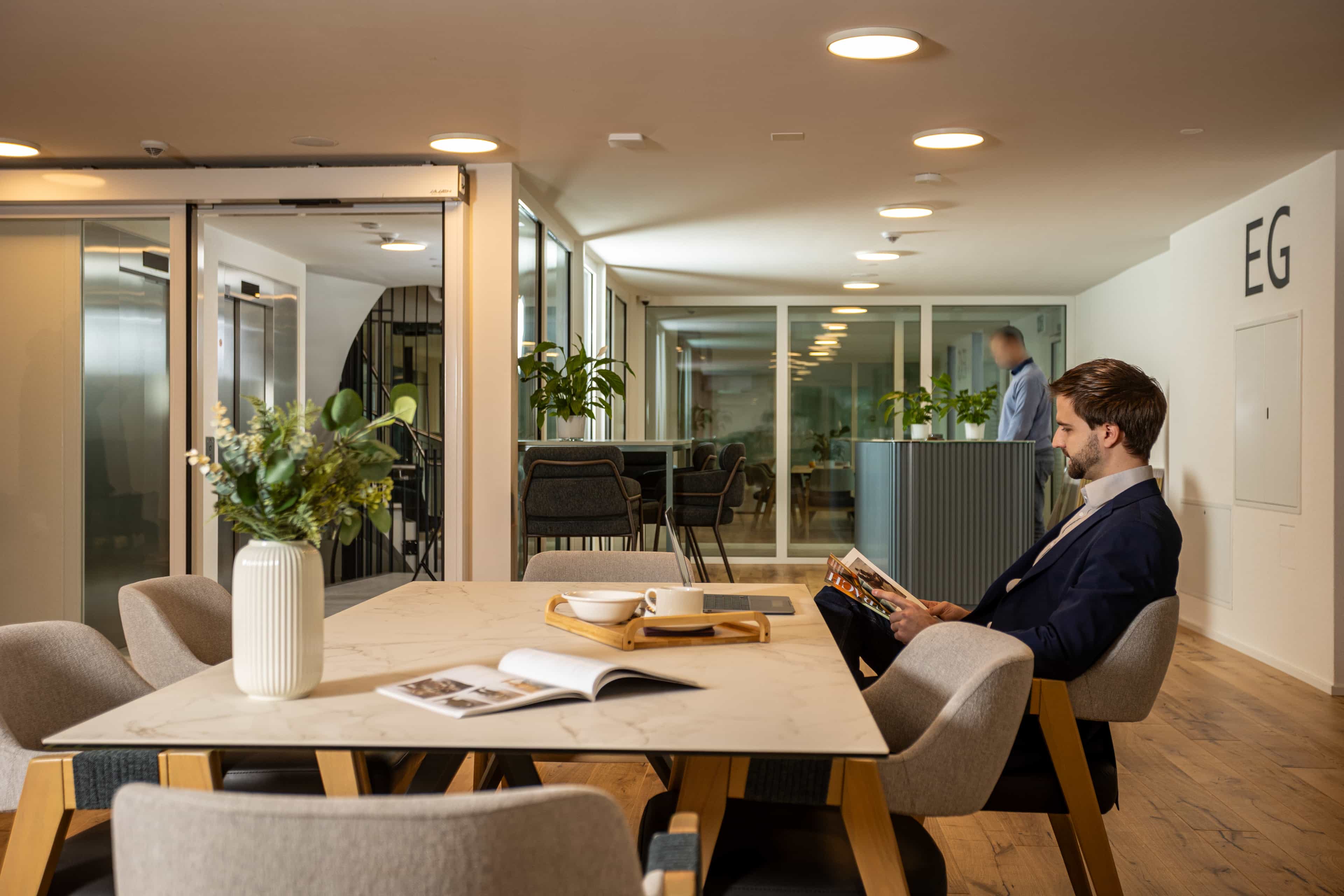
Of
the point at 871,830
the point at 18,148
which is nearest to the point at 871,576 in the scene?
the point at 871,830

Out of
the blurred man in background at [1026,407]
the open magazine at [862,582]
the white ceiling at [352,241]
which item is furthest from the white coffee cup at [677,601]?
the blurred man in background at [1026,407]

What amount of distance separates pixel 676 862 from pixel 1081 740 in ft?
3.97

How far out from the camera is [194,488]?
15.7 ft

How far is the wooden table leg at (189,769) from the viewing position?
4.04 feet

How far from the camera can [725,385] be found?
9367mm

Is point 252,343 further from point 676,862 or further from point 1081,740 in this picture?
point 676,862

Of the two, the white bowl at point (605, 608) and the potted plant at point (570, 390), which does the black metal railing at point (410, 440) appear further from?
the white bowl at point (605, 608)

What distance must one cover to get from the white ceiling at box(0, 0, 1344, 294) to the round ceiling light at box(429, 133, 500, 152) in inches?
3.6

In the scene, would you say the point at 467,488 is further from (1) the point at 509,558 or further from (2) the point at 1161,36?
(2) the point at 1161,36

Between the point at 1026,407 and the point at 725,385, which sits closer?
the point at 1026,407

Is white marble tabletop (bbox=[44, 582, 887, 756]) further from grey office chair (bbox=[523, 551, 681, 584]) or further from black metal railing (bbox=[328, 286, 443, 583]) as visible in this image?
black metal railing (bbox=[328, 286, 443, 583])

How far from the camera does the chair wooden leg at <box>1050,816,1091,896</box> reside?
202 centimetres

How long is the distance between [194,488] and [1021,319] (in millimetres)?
6938

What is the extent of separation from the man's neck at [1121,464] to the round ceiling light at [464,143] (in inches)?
113
